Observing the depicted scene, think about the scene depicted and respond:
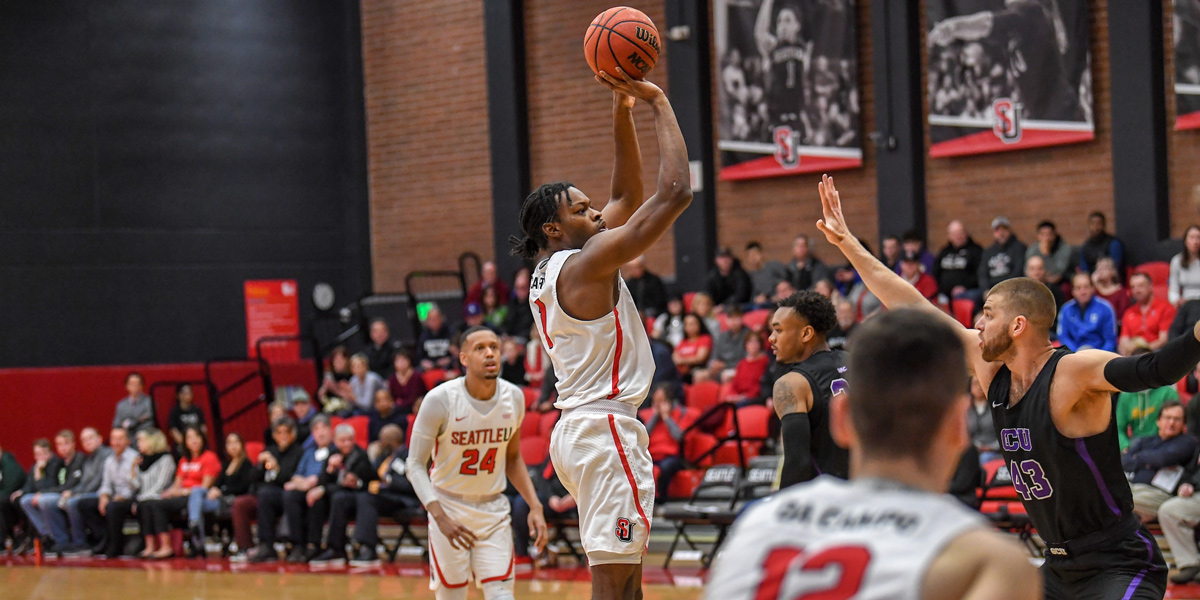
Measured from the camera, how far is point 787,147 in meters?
13.8

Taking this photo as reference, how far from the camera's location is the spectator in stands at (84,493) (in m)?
12.0

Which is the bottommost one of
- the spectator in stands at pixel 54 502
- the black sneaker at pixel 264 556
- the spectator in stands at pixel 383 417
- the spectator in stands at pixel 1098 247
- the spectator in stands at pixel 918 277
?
the black sneaker at pixel 264 556

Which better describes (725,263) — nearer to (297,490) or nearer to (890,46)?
(890,46)

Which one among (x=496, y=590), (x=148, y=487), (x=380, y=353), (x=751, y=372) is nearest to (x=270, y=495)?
(x=148, y=487)

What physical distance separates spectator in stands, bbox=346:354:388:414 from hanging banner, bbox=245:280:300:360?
11.7ft

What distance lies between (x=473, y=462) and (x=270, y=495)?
230 inches

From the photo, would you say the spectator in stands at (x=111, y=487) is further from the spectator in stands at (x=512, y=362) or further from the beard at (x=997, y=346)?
the beard at (x=997, y=346)

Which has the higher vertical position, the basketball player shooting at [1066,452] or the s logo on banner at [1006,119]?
the s logo on banner at [1006,119]

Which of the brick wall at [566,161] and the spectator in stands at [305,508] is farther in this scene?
the brick wall at [566,161]

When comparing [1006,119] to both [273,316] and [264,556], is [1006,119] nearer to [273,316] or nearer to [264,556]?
[264,556]

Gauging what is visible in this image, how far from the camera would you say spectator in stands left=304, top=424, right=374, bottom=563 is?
10422 mm

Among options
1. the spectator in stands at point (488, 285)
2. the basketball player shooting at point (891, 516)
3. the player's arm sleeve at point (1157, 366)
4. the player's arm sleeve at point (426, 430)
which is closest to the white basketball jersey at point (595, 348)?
the player's arm sleeve at point (1157, 366)

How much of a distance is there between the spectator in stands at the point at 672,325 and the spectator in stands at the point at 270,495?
3.38 meters

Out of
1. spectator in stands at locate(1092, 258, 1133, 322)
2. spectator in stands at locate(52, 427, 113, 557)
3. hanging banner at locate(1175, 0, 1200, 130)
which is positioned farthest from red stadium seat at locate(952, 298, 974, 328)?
spectator in stands at locate(52, 427, 113, 557)
